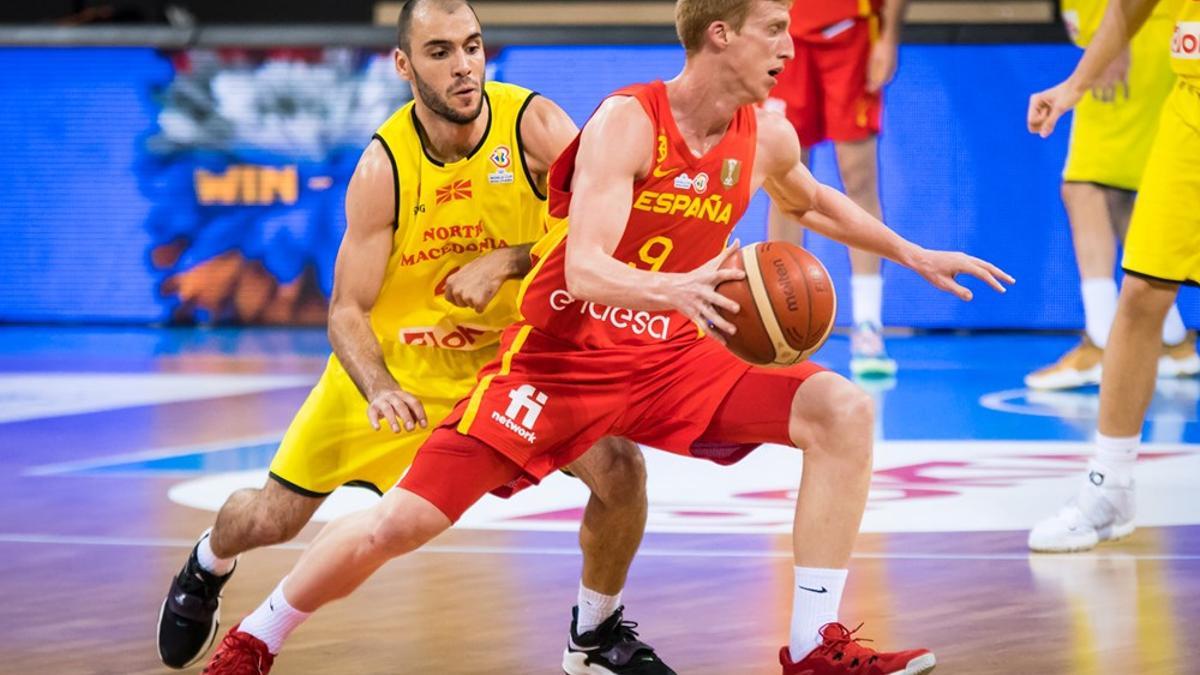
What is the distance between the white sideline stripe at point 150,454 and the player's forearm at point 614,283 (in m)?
3.83

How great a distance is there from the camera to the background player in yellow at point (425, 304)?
4.49m

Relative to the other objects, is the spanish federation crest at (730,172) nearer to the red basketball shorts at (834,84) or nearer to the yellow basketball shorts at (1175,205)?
the yellow basketball shorts at (1175,205)

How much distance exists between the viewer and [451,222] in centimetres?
475

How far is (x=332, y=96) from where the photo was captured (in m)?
11.3

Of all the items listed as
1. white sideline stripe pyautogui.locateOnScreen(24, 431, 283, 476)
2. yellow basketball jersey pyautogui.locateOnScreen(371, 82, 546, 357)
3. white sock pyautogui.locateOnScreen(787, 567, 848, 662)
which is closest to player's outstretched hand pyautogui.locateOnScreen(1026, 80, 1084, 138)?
yellow basketball jersey pyautogui.locateOnScreen(371, 82, 546, 357)

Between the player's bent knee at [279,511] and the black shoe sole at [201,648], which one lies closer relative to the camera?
the black shoe sole at [201,648]

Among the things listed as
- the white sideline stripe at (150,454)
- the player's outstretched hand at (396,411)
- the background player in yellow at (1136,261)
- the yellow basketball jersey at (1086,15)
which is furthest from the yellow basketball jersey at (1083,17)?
the player's outstretched hand at (396,411)

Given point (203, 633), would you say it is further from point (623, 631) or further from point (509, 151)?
point (509, 151)

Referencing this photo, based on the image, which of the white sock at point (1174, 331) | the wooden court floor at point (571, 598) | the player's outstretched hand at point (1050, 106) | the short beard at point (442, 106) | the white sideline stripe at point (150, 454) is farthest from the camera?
the white sock at point (1174, 331)

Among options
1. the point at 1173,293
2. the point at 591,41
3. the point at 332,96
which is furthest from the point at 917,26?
the point at 1173,293

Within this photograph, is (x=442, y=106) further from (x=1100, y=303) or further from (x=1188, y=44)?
(x=1100, y=303)

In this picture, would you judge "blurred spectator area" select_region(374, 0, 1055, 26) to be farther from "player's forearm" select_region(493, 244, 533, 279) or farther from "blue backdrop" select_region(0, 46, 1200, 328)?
"player's forearm" select_region(493, 244, 533, 279)

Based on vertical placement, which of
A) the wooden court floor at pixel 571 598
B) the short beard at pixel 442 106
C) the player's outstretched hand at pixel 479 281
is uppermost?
the short beard at pixel 442 106

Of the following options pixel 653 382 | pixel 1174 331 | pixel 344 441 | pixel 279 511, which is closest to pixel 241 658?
pixel 279 511
